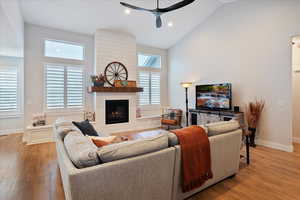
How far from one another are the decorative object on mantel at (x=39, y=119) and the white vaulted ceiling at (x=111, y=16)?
9.05 ft

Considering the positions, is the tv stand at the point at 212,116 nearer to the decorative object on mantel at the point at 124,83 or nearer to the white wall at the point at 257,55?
the white wall at the point at 257,55

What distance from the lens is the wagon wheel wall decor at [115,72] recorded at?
5.50 meters

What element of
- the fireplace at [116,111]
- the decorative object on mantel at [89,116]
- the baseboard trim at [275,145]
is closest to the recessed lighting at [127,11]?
the fireplace at [116,111]

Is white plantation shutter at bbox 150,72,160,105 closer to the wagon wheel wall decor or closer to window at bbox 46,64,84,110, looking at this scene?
the wagon wheel wall decor

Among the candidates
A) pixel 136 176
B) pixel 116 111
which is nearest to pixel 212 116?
pixel 116 111

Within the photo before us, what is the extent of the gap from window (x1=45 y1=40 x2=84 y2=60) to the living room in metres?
0.03

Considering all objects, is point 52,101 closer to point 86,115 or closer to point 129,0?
point 86,115

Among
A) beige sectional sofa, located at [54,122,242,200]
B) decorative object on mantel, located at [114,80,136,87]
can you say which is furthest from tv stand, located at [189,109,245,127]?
beige sectional sofa, located at [54,122,242,200]

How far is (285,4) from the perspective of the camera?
12.5ft

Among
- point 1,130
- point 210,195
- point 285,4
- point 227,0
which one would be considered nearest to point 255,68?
point 285,4

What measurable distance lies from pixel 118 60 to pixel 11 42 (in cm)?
294

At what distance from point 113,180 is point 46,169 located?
89.8 inches

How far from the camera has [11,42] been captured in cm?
400

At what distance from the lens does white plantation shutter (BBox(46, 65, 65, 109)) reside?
196 inches
